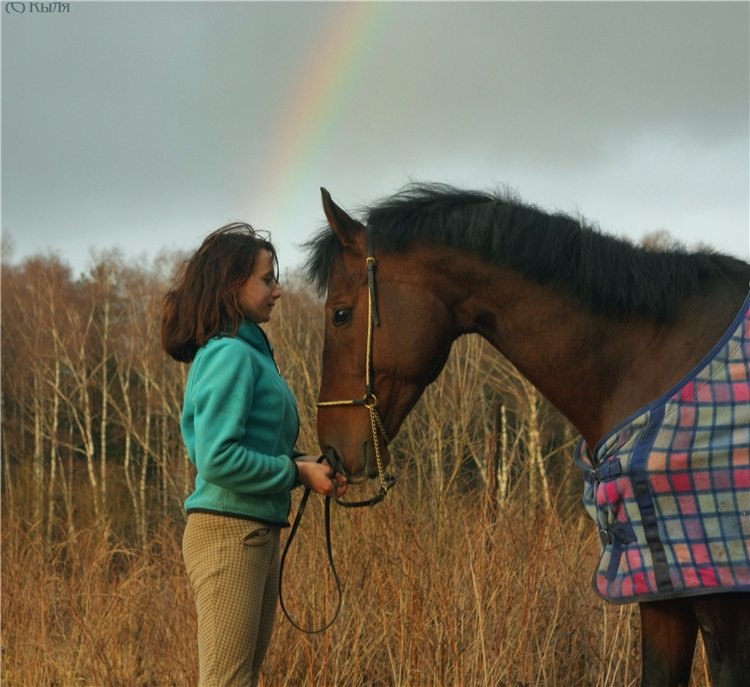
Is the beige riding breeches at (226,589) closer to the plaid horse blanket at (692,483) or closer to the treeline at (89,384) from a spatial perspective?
the plaid horse blanket at (692,483)

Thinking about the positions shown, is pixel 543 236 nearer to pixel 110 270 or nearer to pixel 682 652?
pixel 682 652

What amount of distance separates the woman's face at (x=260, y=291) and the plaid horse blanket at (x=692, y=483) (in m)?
1.12

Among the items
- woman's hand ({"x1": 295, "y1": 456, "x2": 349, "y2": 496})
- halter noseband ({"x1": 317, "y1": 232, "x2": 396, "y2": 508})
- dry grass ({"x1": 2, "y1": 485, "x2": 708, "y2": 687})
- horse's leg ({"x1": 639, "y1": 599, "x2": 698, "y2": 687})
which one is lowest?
dry grass ({"x1": 2, "y1": 485, "x2": 708, "y2": 687})

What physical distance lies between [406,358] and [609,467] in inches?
25.4

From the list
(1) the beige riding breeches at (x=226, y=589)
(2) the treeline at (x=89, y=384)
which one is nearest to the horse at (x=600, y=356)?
(1) the beige riding breeches at (x=226, y=589)

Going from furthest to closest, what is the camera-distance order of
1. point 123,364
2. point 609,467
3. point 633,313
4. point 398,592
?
point 123,364 < point 398,592 < point 633,313 < point 609,467

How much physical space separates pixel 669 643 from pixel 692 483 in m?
0.49

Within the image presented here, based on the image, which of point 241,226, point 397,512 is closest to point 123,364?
point 397,512

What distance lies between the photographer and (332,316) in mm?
2510

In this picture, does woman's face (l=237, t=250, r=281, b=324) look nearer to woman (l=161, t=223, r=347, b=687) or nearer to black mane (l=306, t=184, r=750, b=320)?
woman (l=161, t=223, r=347, b=687)

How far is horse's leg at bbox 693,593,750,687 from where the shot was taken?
2074mm

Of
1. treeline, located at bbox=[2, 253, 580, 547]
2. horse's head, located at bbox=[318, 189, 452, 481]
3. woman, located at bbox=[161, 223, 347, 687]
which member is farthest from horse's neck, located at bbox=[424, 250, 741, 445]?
treeline, located at bbox=[2, 253, 580, 547]

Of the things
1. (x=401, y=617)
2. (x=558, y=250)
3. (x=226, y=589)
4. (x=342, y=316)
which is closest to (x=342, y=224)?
(x=342, y=316)

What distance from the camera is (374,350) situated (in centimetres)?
243
